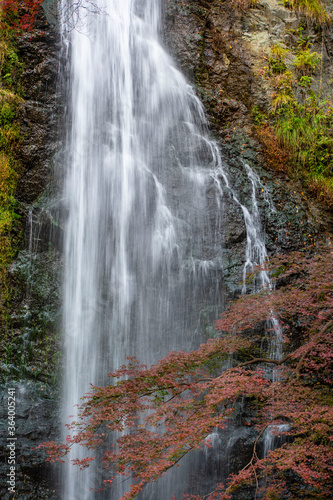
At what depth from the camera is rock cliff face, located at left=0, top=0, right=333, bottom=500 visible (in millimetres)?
7125

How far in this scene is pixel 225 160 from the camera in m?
9.65

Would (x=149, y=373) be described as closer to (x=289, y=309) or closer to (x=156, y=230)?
(x=289, y=309)

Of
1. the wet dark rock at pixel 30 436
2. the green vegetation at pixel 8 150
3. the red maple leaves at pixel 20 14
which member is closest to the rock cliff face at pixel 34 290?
the wet dark rock at pixel 30 436

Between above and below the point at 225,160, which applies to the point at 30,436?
below

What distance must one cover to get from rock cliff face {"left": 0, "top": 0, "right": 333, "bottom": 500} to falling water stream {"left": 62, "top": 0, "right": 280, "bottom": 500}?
29cm

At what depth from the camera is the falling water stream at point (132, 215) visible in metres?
7.62

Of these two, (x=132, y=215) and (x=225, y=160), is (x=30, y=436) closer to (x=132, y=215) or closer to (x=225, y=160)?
(x=132, y=215)

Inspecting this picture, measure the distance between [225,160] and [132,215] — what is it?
2.76 metres

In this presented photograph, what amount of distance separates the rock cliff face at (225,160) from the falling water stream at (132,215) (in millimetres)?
286

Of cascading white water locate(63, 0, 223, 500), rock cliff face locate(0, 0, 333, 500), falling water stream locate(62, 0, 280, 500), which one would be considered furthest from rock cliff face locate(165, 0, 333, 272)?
cascading white water locate(63, 0, 223, 500)

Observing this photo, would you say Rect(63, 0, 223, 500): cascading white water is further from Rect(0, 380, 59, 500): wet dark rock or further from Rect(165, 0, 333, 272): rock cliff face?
Rect(165, 0, 333, 272): rock cliff face

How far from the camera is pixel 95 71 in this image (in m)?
9.57

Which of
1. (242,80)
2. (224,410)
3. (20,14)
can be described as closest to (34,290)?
(224,410)

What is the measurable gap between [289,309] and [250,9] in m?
9.93
